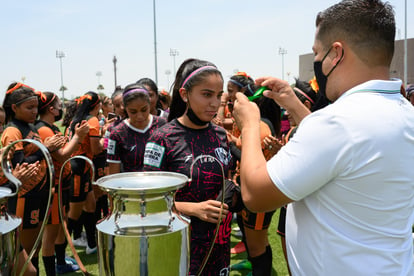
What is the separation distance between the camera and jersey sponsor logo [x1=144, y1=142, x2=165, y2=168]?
1.92 metres

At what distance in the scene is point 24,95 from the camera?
319 cm

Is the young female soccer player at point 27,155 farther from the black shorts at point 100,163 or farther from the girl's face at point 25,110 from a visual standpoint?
the black shorts at point 100,163

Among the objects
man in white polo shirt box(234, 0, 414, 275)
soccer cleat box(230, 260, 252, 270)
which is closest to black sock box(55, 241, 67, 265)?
soccer cleat box(230, 260, 252, 270)

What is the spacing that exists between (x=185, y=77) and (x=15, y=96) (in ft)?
6.29

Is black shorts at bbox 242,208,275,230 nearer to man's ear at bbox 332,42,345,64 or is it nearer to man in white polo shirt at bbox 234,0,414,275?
man in white polo shirt at bbox 234,0,414,275

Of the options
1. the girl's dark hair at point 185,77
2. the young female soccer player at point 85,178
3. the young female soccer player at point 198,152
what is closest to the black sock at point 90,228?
the young female soccer player at point 85,178

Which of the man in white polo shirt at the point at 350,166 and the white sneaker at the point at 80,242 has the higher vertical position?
the man in white polo shirt at the point at 350,166

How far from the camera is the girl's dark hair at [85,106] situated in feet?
15.4

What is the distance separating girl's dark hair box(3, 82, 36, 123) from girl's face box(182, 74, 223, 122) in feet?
6.29

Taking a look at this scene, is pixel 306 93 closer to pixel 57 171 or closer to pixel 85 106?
pixel 57 171

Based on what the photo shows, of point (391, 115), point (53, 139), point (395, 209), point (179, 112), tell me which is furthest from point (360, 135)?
point (53, 139)

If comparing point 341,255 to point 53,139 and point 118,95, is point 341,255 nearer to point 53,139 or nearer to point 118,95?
point 53,139

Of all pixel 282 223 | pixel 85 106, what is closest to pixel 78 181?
pixel 85 106

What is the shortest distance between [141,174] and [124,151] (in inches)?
92.3
